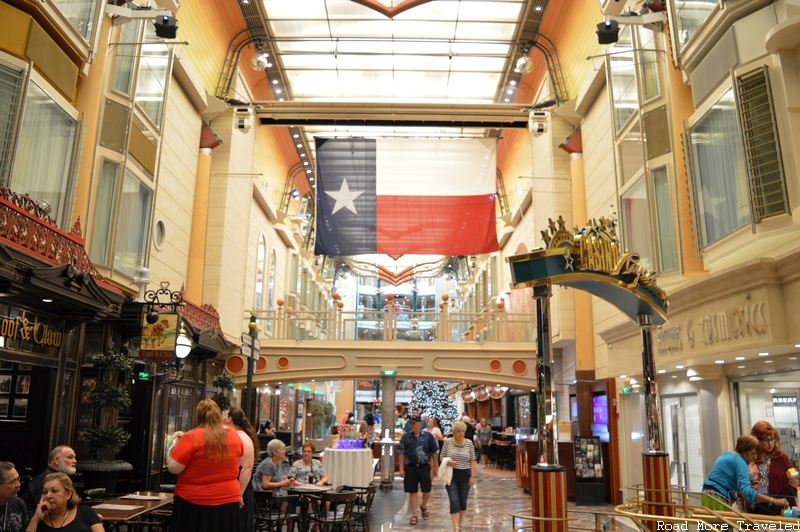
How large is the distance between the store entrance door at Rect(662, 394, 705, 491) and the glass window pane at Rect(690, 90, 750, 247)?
2.98 m

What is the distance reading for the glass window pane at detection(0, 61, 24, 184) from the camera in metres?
7.33

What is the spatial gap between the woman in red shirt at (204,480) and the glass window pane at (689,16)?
768 centimetres

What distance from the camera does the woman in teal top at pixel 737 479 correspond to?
550 cm

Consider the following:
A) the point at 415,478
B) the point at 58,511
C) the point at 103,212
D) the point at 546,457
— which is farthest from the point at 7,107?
the point at 415,478

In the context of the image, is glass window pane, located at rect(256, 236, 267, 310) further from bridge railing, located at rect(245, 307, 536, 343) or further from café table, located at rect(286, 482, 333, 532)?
café table, located at rect(286, 482, 333, 532)

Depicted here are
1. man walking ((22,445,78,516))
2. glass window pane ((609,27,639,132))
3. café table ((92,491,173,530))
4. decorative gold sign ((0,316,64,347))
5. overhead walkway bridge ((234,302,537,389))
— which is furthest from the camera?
overhead walkway bridge ((234,302,537,389))

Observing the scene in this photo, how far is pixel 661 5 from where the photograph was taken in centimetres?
1020

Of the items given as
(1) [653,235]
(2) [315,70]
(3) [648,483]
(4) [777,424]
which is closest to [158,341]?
(3) [648,483]

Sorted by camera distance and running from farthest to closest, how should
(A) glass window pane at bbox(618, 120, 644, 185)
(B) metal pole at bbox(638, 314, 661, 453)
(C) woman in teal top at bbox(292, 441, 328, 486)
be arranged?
(A) glass window pane at bbox(618, 120, 644, 185), (C) woman in teal top at bbox(292, 441, 328, 486), (B) metal pole at bbox(638, 314, 661, 453)

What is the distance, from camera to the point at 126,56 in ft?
34.7

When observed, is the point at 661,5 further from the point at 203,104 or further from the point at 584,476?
the point at 203,104

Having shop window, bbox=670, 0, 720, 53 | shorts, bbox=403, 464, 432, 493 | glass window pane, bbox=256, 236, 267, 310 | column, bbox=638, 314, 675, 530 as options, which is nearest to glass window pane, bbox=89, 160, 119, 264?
shorts, bbox=403, 464, 432, 493

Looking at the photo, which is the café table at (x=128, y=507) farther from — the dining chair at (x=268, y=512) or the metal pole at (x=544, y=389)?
the metal pole at (x=544, y=389)

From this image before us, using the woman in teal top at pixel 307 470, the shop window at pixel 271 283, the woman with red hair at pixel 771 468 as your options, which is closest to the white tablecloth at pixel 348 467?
the woman in teal top at pixel 307 470
